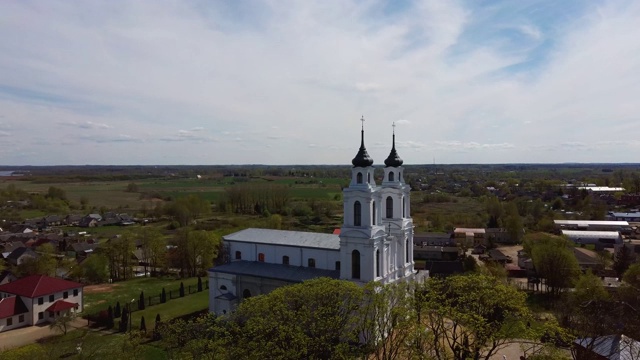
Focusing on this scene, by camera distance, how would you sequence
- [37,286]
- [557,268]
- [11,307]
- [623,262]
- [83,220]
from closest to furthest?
[11,307]
[37,286]
[557,268]
[623,262]
[83,220]

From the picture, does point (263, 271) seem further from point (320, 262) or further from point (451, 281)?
point (451, 281)

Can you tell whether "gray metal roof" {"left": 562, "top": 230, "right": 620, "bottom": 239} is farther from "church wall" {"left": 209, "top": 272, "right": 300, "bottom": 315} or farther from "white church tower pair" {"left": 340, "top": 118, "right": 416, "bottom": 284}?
"church wall" {"left": 209, "top": 272, "right": 300, "bottom": 315}

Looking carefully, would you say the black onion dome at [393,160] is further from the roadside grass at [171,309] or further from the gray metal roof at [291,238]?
the roadside grass at [171,309]

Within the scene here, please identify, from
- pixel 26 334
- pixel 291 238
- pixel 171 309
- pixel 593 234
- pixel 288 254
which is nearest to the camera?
pixel 26 334

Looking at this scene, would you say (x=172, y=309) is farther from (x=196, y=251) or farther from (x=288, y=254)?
(x=196, y=251)

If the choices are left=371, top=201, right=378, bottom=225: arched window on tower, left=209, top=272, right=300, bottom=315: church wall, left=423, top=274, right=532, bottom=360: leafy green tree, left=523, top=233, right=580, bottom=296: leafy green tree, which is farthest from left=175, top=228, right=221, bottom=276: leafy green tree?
left=523, top=233, right=580, bottom=296: leafy green tree

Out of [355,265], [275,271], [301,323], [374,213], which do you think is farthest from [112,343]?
[374,213]

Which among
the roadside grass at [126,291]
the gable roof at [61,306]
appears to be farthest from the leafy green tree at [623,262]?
the gable roof at [61,306]
